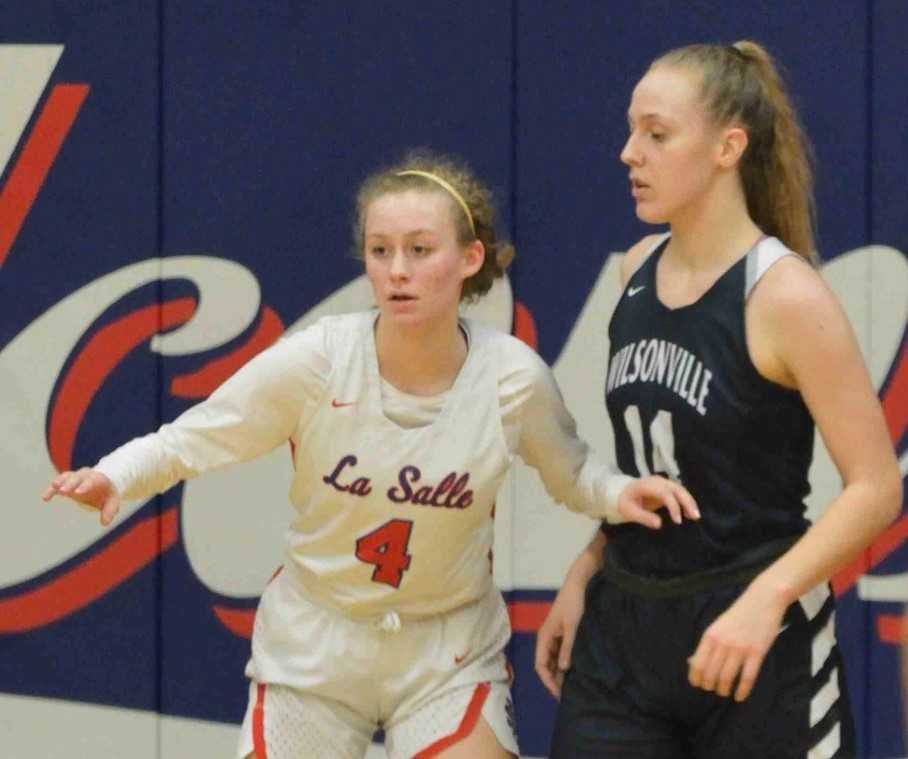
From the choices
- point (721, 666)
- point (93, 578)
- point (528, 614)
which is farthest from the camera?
point (93, 578)

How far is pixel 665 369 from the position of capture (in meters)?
3.38

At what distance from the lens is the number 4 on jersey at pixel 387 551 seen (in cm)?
368

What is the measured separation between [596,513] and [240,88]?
189cm

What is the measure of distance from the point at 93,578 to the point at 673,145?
7.66 feet

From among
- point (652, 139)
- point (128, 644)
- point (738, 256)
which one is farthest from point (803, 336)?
point (128, 644)

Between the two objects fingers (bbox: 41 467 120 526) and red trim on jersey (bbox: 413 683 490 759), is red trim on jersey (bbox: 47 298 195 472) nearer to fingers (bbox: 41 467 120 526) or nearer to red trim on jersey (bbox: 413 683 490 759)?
fingers (bbox: 41 467 120 526)

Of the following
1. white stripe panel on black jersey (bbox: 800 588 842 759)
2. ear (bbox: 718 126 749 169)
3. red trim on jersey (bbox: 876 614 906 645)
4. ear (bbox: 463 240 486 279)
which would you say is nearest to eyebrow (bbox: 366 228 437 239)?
ear (bbox: 463 240 486 279)

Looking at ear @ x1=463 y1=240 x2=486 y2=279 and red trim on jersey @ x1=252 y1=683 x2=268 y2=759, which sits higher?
ear @ x1=463 y1=240 x2=486 y2=279

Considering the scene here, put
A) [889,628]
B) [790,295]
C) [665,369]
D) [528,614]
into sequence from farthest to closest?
[528,614], [889,628], [665,369], [790,295]

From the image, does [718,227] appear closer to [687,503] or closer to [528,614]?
[687,503]

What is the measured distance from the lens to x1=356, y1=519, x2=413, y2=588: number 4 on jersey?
3.68 meters

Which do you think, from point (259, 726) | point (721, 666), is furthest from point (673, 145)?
point (259, 726)

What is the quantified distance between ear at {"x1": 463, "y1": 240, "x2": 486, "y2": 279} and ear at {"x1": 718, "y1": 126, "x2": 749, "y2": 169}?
0.57 metres

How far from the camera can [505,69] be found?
495 centimetres
